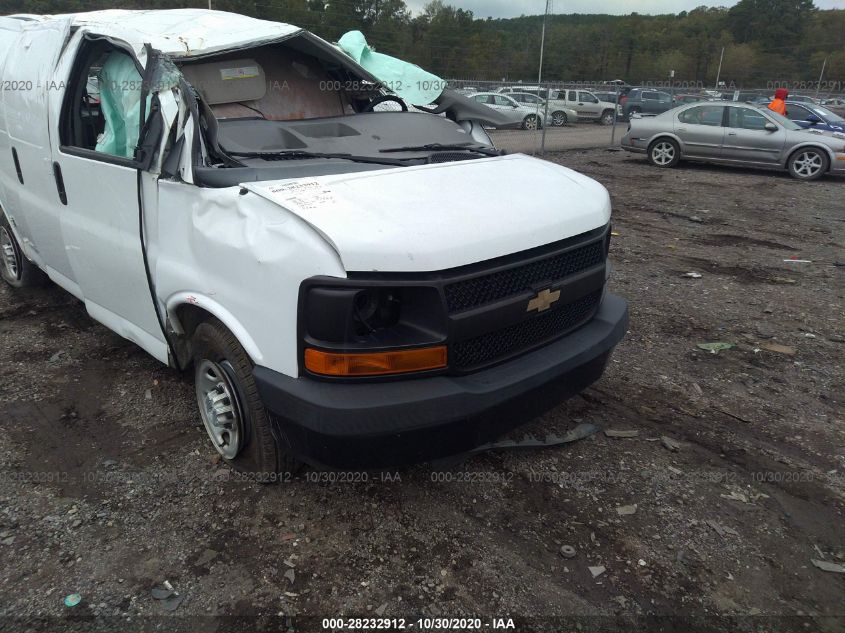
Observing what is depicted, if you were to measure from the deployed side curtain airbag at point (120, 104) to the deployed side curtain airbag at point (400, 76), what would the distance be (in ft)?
5.52

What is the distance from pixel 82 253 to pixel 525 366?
8.74 ft

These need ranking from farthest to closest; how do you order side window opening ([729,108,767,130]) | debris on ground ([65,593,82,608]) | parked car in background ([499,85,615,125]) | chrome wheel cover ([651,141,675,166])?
parked car in background ([499,85,615,125]) < chrome wheel cover ([651,141,675,166]) < side window opening ([729,108,767,130]) < debris on ground ([65,593,82,608])

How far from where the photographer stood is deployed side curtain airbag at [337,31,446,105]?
4445 mm

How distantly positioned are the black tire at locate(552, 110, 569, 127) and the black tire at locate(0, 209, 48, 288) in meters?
24.1

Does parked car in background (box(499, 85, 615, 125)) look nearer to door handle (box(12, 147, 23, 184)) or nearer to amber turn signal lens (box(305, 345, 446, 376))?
door handle (box(12, 147, 23, 184))

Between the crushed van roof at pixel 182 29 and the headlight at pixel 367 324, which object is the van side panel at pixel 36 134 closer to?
the crushed van roof at pixel 182 29

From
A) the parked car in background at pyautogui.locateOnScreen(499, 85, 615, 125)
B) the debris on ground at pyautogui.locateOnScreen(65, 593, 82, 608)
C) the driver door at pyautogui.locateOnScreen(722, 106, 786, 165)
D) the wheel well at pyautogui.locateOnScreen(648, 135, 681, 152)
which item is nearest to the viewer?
the debris on ground at pyautogui.locateOnScreen(65, 593, 82, 608)

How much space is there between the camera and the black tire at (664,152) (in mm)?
13477

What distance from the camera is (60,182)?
3521 mm

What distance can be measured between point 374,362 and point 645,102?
25334mm

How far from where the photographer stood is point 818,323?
4984 mm

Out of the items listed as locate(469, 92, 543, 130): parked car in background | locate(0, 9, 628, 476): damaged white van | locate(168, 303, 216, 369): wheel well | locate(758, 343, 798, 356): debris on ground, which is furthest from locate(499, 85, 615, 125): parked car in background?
locate(168, 303, 216, 369): wheel well

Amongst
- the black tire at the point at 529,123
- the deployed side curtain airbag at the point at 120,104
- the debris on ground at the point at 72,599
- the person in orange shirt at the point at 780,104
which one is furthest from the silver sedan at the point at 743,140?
the debris on ground at the point at 72,599

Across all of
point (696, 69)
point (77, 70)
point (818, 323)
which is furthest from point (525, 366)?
point (696, 69)
